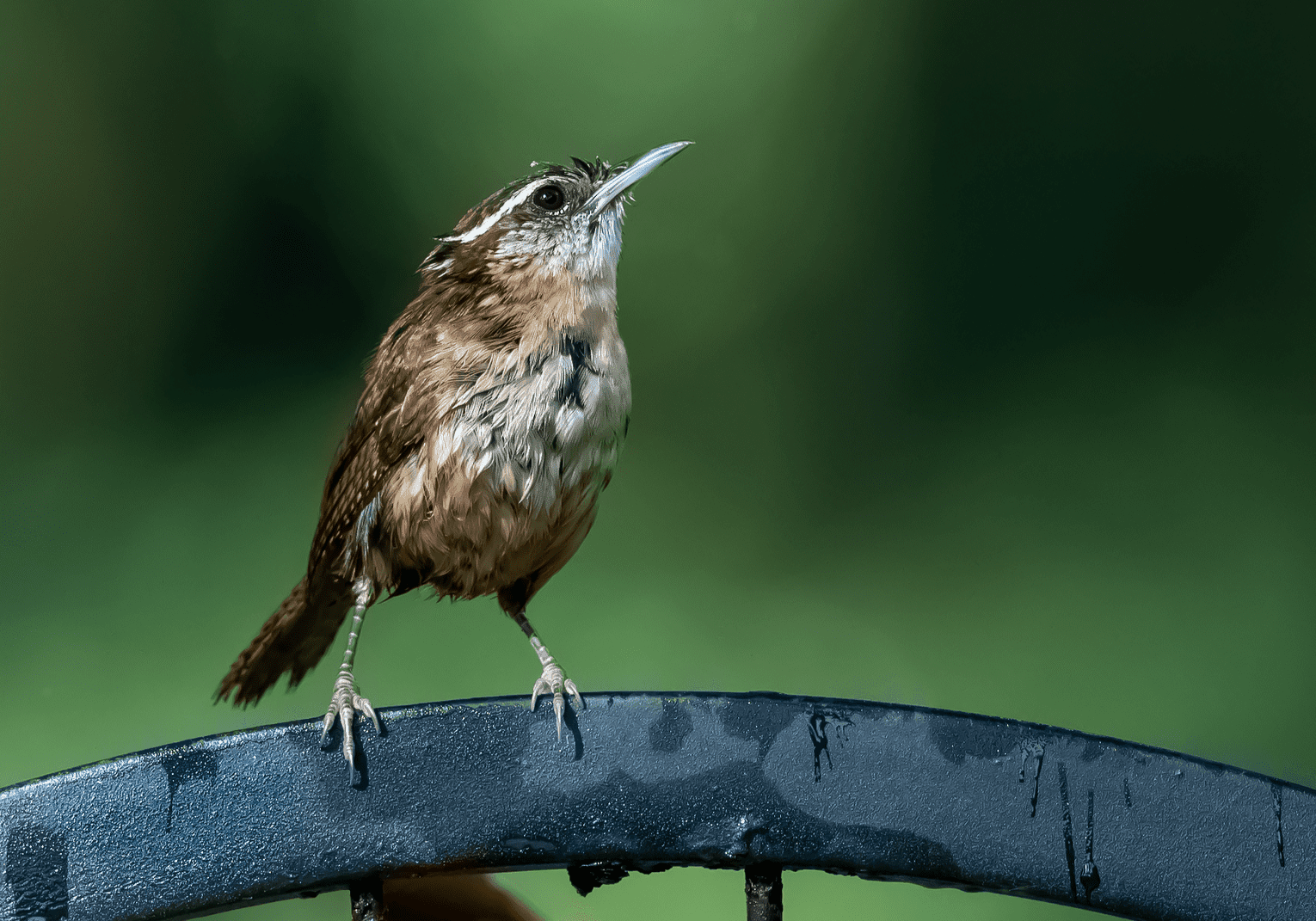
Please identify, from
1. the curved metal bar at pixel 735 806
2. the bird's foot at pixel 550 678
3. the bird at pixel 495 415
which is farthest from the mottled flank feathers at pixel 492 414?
the curved metal bar at pixel 735 806

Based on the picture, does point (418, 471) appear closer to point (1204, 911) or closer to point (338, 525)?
point (338, 525)

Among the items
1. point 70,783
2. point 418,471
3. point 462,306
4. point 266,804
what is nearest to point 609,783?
point 266,804

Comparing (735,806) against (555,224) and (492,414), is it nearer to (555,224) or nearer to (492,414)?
(492,414)

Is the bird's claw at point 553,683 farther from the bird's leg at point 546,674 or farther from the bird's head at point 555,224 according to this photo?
the bird's head at point 555,224

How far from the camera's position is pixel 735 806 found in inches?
33.7

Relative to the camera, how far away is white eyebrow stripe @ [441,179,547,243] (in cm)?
166

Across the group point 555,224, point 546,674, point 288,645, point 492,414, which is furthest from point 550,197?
point 288,645

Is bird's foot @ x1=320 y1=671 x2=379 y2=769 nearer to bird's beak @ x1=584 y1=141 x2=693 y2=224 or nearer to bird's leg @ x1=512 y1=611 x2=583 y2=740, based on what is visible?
bird's leg @ x1=512 y1=611 x2=583 y2=740

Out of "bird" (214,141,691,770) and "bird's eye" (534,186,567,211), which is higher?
"bird's eye" (534,186,567,211)

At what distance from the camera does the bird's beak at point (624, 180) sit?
63.4 inches

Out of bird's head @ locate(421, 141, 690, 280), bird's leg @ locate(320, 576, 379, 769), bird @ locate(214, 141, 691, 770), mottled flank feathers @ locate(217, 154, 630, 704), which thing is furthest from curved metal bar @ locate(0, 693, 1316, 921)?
bird's head @ locate(421, 141, 690, 280)

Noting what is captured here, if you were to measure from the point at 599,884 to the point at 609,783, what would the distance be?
0.09 metres

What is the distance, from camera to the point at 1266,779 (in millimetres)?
853

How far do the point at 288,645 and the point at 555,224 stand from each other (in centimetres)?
80
